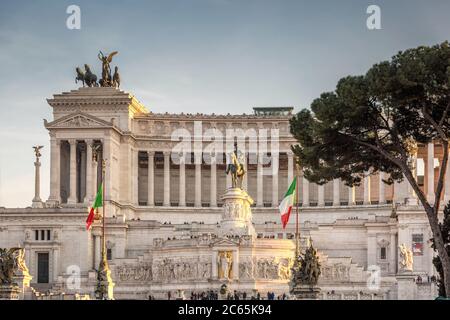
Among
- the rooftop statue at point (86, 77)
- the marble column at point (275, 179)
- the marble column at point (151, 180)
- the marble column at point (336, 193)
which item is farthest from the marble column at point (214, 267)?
the rooftop statue at point (86, 77)

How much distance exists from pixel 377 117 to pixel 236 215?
153ft

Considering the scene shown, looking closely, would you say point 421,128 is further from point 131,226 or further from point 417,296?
point 131,226

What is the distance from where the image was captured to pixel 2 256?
79250 millimetres

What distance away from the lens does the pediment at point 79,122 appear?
131 metres

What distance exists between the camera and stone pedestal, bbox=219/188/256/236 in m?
108

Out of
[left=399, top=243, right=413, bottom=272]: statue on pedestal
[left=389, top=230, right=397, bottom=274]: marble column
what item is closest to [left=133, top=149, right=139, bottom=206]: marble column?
[left=389, top=230, right=397, bottom=274]: marble column

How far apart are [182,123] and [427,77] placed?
8146cm

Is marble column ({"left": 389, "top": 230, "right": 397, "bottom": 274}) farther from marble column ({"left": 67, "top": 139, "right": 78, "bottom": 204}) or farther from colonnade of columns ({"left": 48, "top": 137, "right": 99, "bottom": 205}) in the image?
marble column ({"left": 67, "top": 139, "right": 78, "bottom": 204})

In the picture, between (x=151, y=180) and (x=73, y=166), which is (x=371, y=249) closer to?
(x=151, y=180)

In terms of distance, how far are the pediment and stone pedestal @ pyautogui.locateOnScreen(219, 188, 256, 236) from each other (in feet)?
85.5

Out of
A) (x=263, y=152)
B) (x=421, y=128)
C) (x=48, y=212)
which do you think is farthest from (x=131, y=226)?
(x=421, y=128)

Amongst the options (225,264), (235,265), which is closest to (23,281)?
(225,264)

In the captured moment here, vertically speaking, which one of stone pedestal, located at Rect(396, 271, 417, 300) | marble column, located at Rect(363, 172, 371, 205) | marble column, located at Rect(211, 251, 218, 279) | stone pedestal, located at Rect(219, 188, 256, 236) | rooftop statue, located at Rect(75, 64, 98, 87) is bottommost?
stone pedestal, located at Rect(396, 271, 417, 300)

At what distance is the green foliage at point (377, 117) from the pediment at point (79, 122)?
6411 centimetres
